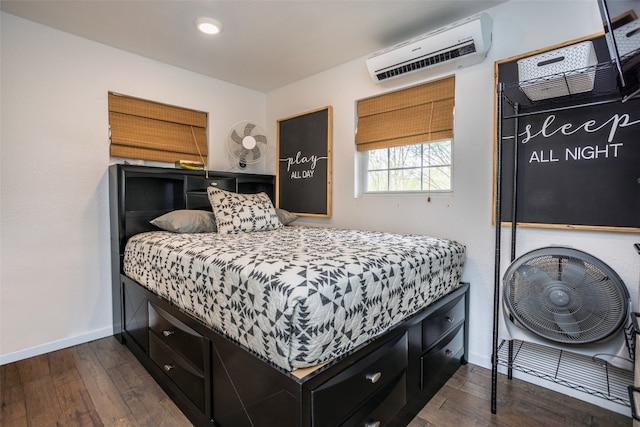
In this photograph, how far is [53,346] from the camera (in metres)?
2.30

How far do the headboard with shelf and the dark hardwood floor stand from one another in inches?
21.2

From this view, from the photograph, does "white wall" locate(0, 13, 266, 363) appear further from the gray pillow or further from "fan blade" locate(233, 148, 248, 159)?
"fan blade" locate(233, 148, 248, 159)

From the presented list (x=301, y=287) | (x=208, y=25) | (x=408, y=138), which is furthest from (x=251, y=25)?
(x=301, y=287)

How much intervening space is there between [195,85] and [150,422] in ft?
9.03

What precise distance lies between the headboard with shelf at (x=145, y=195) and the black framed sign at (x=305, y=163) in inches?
19.9

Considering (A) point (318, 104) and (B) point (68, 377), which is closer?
(B) point (68, 377)

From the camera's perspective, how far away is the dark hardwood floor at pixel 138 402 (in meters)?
1.57

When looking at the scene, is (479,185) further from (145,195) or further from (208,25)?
(145,195)

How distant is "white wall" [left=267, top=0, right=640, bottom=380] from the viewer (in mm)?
1702

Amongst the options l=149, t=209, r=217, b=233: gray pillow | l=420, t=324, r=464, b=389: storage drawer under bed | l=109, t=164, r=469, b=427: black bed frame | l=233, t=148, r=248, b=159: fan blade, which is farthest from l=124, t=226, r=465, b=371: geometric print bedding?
l=233, t=148, r=248, b=159: fan blade

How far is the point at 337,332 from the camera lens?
112 cm

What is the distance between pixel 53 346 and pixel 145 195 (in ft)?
4.22

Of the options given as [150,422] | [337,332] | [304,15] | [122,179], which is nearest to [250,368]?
[337,332]

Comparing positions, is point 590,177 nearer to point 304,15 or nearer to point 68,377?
point 304,15
